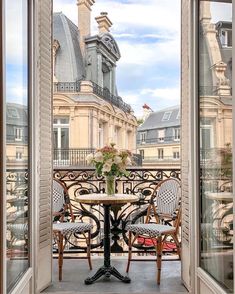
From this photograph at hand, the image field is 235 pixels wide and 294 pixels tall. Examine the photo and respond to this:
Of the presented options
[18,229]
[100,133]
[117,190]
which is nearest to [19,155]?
[18,229]

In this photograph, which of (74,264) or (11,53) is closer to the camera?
(11,53)

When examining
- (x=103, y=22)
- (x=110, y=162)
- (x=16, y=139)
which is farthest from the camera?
(x=103, y=22)

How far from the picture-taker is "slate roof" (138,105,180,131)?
20.5 ft

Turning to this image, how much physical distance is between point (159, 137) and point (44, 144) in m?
3.53

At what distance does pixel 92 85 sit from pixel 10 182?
5.67 meters

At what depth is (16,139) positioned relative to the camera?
2514mm

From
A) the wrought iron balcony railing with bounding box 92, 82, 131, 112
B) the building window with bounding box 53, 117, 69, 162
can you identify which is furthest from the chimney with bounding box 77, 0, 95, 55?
the building window with bounding box 53, 117, 69, 162

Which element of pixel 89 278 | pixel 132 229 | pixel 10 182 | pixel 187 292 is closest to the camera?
pixel 10 182

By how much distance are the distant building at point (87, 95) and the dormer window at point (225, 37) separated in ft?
14.7

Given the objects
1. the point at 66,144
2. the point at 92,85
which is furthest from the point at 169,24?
the point at 66,144

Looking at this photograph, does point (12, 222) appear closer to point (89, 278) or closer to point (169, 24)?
point (89, 278)

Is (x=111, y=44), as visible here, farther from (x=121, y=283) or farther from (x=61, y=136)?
(x=121, y=283)

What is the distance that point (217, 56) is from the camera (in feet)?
8.45

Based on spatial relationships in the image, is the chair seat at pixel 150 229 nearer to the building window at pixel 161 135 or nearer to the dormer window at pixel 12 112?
the dormer window at pixel 12 112
